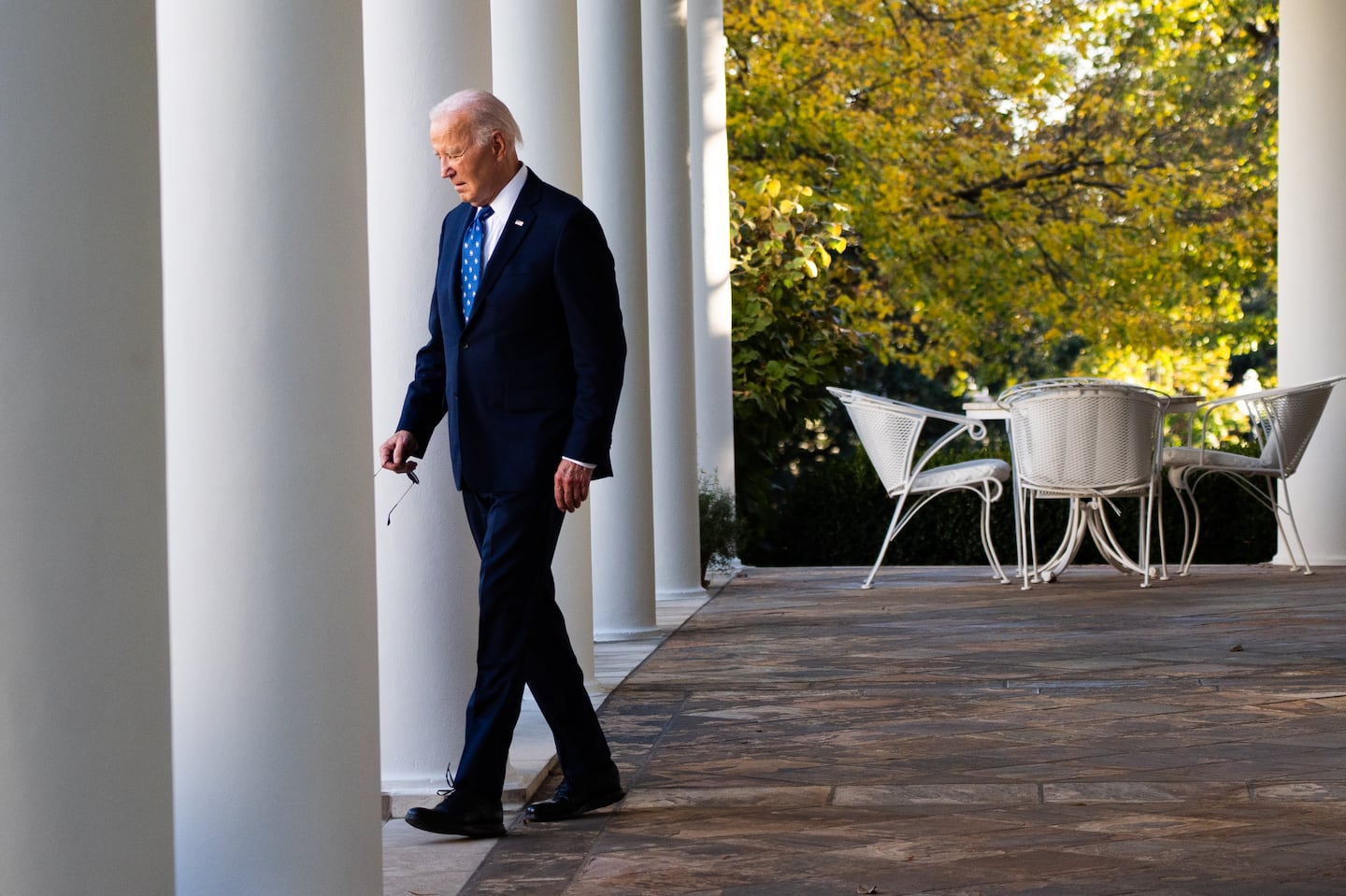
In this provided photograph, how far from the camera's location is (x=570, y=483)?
379 cm

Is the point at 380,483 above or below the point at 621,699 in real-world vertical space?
above

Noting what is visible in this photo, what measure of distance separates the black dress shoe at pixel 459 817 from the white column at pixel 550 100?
1795 mm

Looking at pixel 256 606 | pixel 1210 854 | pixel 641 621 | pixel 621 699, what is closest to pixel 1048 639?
pixel 641 621

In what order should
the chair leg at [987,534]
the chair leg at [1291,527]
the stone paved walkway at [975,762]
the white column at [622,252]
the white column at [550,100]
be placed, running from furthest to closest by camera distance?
the chair leg at [1291,527] < the chair leg at [987,534] < the white column at [622,252] < the white column at [550,100] < the stone paved walkway at [975,762]

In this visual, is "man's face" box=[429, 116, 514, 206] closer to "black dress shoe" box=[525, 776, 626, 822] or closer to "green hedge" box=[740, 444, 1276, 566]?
"black dress shoe" box=[525, 776, 626, 822]

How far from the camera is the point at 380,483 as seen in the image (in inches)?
169

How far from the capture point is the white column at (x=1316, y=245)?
11039 mm

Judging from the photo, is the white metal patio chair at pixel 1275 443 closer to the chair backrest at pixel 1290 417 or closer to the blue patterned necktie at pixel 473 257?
the chair backrest at pixel 1290 417

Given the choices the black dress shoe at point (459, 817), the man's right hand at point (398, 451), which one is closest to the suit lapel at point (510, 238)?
the man's right hand at point (398, 451)

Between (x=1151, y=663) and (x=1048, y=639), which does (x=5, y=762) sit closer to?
(x=1151, y=663)

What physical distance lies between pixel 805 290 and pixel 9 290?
11.2 metres

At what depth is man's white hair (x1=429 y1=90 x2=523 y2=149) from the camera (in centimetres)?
386

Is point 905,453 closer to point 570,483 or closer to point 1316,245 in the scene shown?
point 1316,245

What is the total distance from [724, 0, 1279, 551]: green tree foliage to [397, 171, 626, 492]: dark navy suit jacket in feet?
37.8
